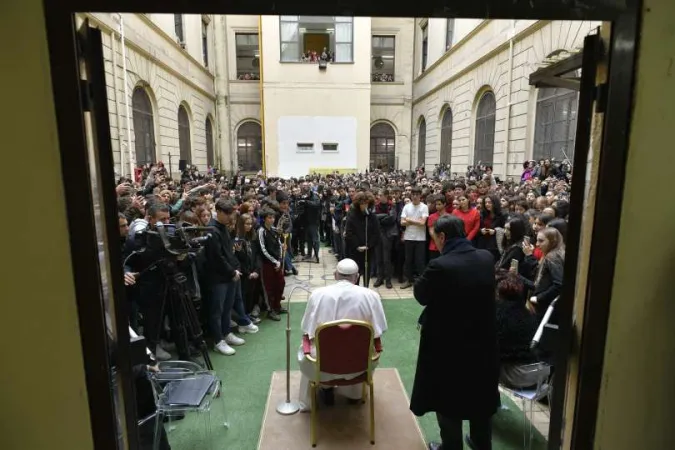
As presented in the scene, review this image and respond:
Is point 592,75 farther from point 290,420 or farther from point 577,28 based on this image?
point 577,28

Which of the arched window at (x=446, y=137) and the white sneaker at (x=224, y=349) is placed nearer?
the white sneaker at (x=224, y=349)

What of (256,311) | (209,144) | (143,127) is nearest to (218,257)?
(256,311)

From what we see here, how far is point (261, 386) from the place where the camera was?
13.8 feet

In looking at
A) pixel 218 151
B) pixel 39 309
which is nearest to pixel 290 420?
pixel 39 309

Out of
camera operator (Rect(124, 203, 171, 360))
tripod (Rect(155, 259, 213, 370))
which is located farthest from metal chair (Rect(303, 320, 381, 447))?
camera operator (Rect(124, 203, 171, 360))

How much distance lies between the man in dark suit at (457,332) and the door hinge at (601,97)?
1.13 meters

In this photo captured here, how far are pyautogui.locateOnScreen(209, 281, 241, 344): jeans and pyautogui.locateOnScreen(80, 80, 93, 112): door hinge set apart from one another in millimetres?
3315

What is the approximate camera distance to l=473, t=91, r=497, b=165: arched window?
577 inches

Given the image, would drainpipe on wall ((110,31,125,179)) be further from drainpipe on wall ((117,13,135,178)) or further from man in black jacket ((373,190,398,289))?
man in black jacket ((373,190,398,289))

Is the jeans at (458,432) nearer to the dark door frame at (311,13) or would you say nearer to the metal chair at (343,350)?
the metal chair at (343,350)

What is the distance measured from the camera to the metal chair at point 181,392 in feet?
9.39

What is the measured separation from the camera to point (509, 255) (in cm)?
455

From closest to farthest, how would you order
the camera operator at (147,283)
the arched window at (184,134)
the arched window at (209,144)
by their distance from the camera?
the camera operator at (147,283) < the arched window at (184,134) < the arched window at (209,144)

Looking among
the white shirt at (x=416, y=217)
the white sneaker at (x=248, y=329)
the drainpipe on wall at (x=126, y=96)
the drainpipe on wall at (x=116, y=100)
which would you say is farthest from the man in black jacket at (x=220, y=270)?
the drainpipe on wall at (x=126, y=96)
